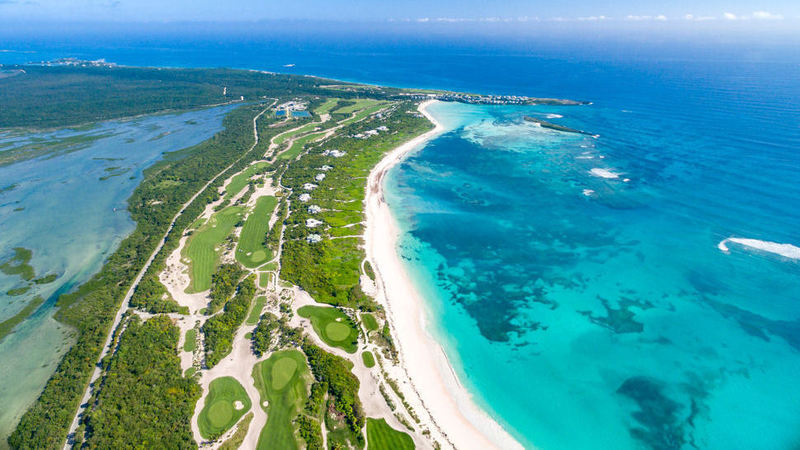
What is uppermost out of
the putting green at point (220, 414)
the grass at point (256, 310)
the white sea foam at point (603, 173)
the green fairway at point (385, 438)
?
the white sea foam at point (603, 173)

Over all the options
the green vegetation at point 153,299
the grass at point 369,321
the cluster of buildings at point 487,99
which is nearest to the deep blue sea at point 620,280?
the grass at point 369,321

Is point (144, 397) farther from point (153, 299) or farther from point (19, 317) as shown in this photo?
point (19, 317)

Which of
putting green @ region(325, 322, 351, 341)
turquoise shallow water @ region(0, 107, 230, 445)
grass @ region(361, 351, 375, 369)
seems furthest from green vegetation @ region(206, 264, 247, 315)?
grass @ region(361, 351, 375, 369)

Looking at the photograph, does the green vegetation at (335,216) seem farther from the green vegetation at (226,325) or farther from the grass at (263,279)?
the green vegetation at (226,325)

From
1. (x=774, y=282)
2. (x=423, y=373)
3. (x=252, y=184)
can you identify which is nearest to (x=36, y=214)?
(x=252, y=184)

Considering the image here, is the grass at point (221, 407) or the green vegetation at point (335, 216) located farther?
the green vegetation at point (335, 216)

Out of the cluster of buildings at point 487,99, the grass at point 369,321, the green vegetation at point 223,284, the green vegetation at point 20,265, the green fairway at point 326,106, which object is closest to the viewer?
the grass at point 369,321

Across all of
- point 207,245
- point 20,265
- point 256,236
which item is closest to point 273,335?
point 256,236
